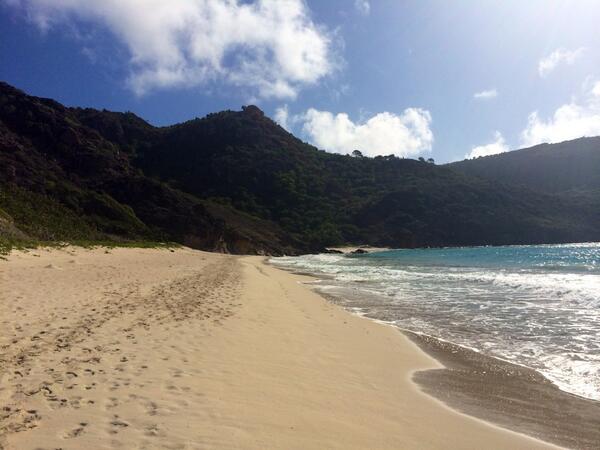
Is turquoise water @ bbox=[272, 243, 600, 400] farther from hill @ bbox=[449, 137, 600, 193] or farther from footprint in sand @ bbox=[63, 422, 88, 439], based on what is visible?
hill @ bbox=[449, 137, 600, 193]

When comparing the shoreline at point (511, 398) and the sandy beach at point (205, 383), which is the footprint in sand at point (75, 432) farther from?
the shoreline at point (511, 398)

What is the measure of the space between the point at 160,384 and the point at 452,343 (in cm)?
706

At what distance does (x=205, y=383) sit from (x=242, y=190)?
119 metres

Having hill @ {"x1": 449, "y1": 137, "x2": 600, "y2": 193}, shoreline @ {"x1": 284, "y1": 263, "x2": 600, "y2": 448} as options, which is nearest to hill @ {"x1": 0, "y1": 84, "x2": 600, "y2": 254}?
hill @ {"x1": 449, "y1": 137, "x2": 600, "y2": 193}

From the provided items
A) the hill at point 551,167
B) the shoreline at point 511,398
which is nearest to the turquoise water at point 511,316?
the shoreline at point 511,398

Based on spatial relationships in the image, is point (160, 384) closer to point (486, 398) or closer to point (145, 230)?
point (486, 398)

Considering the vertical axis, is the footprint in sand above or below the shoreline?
above

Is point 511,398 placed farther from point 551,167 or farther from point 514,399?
point 551,167

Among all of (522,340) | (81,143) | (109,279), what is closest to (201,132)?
(81,143)

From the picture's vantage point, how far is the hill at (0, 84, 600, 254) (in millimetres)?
70188

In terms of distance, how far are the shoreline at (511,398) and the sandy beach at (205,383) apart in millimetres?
337

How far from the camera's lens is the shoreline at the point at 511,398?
5094 mm

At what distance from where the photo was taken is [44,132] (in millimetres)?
91938

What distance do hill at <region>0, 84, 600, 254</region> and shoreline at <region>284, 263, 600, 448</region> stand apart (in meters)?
43.0
